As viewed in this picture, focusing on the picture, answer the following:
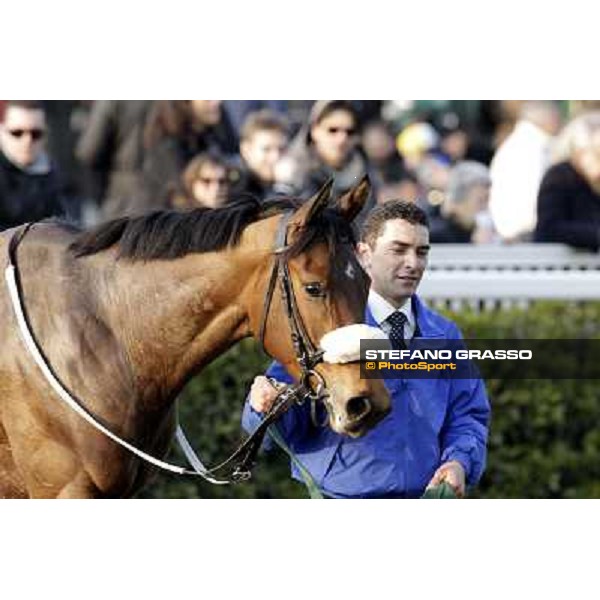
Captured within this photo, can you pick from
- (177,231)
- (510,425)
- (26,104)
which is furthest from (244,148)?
(177,231)

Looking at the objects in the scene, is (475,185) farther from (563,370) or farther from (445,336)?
(445,336)

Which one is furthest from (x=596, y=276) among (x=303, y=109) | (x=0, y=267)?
(x=0, y=267)

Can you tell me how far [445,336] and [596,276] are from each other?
1.98 m

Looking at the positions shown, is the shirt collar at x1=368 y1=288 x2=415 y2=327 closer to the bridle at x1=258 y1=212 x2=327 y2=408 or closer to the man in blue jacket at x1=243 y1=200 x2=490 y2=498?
the man in blue jacket at x1=243 y1=200 x2=490 y2=498

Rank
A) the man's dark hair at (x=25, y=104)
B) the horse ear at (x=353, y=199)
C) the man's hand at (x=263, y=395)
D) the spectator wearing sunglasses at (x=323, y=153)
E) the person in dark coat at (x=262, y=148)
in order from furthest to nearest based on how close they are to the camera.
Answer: the person in dark coat at (x=262, y=148)
the spectator wearing sunglasses at (x=323, y=153)
the man's dark hair at (x=25, y=104)
the man's hand at (x=263, y=395)
the horse ear at (x=353, y=199)

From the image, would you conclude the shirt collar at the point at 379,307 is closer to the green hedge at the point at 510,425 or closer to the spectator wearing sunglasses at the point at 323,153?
the spectator wearing sunglasses at the point at 323,153

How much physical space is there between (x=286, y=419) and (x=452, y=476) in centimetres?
55

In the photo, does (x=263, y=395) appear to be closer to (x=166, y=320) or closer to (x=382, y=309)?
(x=166, y=320)

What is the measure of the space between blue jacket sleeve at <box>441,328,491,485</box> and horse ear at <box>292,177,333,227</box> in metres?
0.88

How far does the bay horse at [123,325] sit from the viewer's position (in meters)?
4.45

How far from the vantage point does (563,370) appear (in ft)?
21.3

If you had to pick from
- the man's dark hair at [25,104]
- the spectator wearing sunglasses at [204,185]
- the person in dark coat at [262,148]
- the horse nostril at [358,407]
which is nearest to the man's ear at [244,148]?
the person in dark coat at [262,148]

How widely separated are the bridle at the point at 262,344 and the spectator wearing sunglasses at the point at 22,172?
1454mm

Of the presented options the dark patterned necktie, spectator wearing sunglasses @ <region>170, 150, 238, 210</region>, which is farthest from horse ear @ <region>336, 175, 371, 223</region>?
spectator wearing sunglasses @ <region>170, 150, 238, 210</region>
